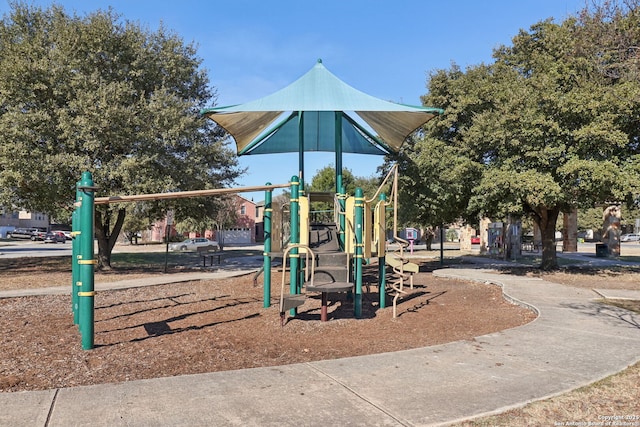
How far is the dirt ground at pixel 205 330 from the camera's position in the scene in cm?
561

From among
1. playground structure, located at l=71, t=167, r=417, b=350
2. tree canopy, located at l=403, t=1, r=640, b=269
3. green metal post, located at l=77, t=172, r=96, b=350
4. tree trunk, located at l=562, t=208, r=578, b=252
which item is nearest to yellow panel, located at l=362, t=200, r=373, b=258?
playground structure, located at l=71, t=167, r=417, b=350

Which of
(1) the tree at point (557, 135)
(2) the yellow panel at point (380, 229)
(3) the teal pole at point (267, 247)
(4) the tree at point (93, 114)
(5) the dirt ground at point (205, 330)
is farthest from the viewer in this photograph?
(4) the tree at point (93, 114)

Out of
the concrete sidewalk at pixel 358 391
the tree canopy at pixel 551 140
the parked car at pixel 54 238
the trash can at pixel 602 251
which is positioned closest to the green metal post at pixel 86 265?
the concrete sidewalk at pixel 358 391

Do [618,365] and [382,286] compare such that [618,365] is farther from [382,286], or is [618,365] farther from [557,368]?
[382,286]

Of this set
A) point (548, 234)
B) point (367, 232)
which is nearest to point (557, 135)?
point (548, 234)

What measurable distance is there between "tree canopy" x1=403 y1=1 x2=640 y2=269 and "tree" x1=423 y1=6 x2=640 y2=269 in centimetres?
3

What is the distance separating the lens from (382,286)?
9.81m

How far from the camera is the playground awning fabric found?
31.7 ft

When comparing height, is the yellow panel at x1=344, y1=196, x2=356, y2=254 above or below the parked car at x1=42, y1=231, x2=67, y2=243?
above

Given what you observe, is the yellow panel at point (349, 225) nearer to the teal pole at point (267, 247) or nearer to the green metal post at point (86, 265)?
the teal pole at point (267, 247)

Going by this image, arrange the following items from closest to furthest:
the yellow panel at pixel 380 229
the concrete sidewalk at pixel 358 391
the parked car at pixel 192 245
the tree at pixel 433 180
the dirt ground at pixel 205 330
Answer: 1. the concrete sidewalk at pixel 358 391
2. the dirt ground at pixel 205 330
3. the yellow panel at pixel 380 229
4. the tree at pixel 433 180
5. the parked car at pixel 192 245

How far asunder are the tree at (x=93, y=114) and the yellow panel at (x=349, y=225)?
887 centimetres

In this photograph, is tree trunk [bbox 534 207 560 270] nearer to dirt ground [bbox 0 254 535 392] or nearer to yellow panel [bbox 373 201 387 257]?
dirt ground [bbox 0 254 535 392]

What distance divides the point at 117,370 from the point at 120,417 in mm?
1789
